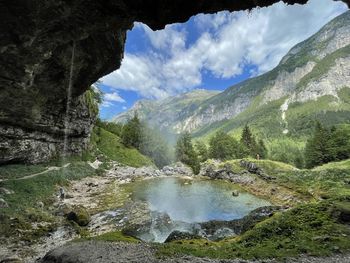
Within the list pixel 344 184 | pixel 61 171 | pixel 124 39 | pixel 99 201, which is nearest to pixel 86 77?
pixel 124 39

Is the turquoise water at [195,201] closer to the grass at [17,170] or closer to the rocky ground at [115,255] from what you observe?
the grass at [17,170]

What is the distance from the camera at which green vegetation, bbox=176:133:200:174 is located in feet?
344

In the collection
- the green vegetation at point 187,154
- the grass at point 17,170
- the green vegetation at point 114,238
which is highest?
the green vegetation at point 187,154

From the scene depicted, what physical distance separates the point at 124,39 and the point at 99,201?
82.8 feet

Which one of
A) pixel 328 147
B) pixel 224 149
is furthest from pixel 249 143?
pixel 328 147

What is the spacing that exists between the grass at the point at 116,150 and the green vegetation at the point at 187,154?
635 inches

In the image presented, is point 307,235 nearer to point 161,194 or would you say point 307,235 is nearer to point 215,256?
point 215,256

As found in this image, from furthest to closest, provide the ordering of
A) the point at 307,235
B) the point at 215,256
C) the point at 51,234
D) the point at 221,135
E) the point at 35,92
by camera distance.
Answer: the point at 221,135 < the point at 35,92 < the point at 51,234 < the point at 307,235 < the point at 215,256

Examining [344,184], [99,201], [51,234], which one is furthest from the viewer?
[344,184]

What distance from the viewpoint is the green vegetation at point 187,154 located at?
10499 cm

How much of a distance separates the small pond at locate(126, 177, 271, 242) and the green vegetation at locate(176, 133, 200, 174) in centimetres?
3393

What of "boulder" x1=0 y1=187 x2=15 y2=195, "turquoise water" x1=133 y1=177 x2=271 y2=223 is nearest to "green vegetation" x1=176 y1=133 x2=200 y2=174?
"turquoise water" x1=133 y1=177 x2=271 y2=223

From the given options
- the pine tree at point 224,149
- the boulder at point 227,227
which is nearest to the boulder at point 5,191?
the boulder at point 227,227

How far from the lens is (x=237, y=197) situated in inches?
2290
